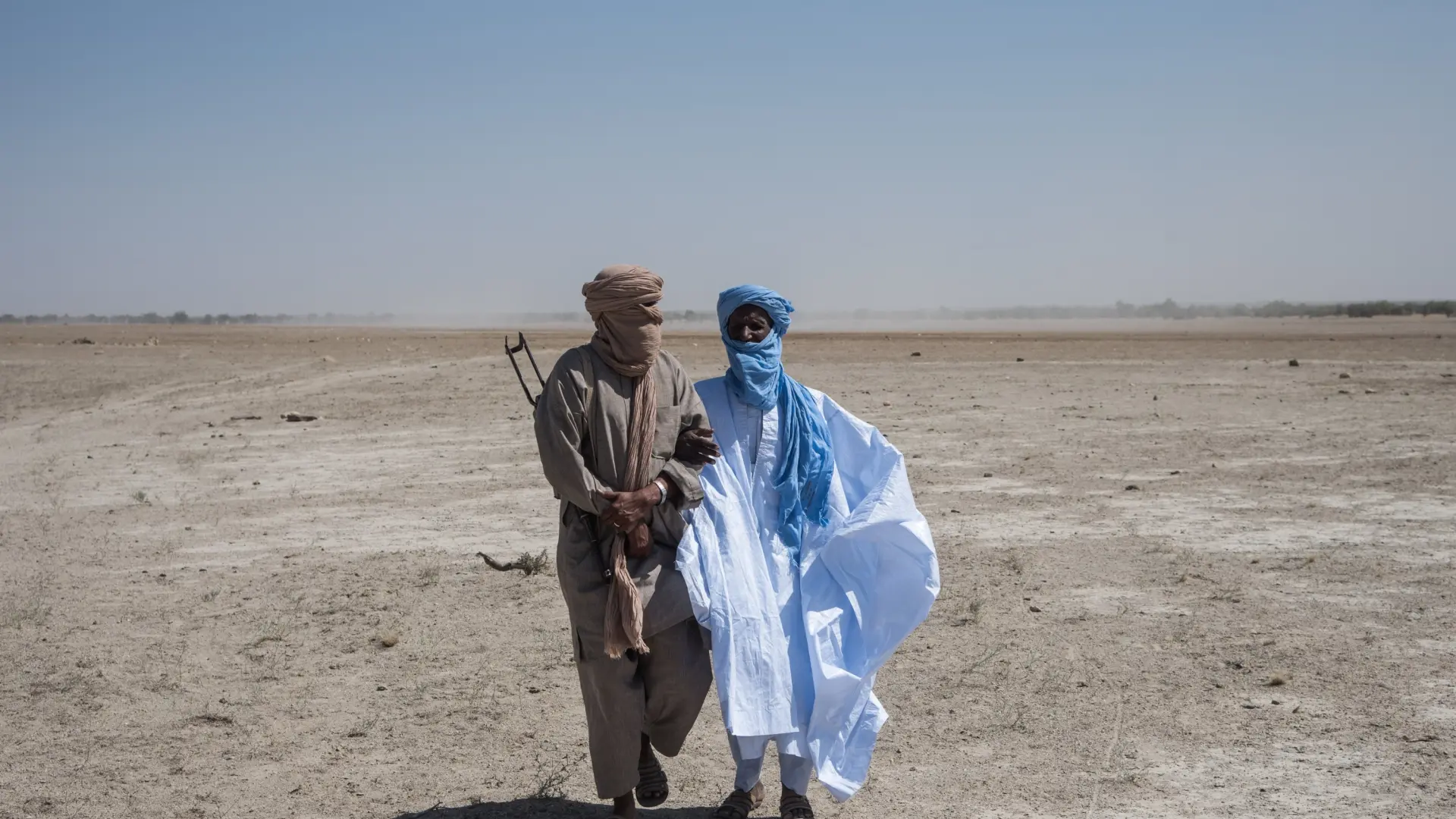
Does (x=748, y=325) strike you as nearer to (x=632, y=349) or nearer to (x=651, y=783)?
(x=632, y=349)

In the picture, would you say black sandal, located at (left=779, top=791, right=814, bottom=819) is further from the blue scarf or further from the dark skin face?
the dark skin face

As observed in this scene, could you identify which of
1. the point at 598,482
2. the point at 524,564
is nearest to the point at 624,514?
the point at 598,482

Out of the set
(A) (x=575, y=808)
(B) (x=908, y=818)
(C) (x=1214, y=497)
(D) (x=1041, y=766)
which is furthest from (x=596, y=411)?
(C) (x=1214, y=497)

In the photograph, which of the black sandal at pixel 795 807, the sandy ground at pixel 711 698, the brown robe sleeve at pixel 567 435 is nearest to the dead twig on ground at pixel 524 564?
the sandy ground at pixel 711 698

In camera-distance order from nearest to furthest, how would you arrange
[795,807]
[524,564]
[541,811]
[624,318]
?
[624,318]
[795,807]
[541,811]
[524,564]

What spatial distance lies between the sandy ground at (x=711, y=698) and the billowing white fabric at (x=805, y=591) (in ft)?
2.13

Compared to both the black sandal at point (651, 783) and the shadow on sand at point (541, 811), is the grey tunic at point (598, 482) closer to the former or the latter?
the black sandal at point (651, 783)

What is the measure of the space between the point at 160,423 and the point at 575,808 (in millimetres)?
13345

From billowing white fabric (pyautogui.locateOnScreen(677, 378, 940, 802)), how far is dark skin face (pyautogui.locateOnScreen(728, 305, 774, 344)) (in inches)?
8.1

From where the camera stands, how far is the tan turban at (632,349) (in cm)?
394

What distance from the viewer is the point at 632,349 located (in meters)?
3.98

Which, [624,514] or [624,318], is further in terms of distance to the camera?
[624,318]

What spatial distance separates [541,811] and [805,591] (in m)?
1.28

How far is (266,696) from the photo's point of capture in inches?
223
